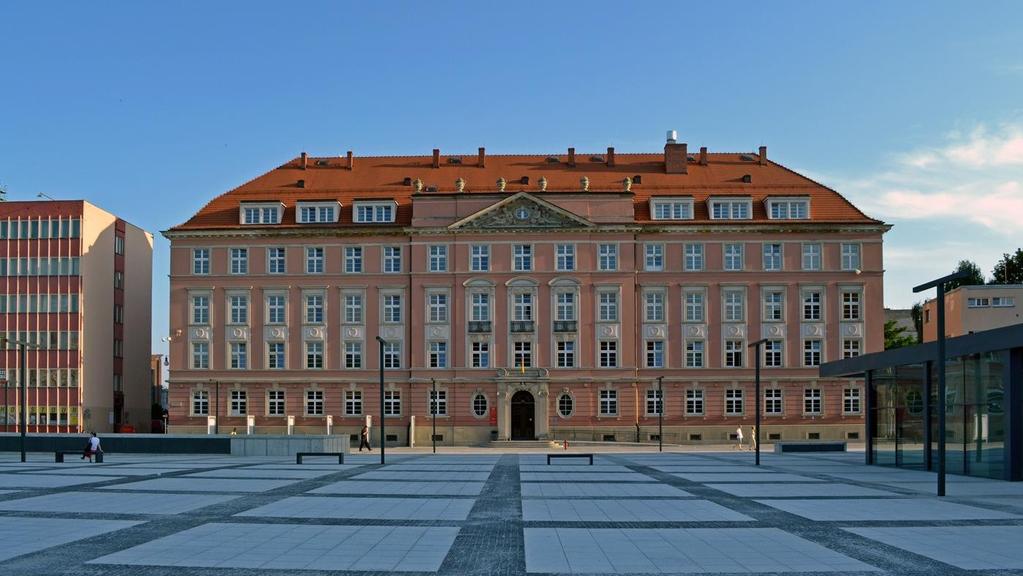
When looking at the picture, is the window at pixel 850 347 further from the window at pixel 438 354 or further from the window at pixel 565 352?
the window at pixel 438 354

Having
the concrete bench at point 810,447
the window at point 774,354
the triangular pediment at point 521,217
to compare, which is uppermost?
the triangular pediment at point 521,217

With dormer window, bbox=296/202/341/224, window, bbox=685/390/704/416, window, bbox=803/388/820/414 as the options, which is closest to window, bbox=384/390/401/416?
dormer window, bbox=296/202/341/224

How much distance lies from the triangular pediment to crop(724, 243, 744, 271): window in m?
9.46

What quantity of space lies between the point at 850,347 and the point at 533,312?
21.4 meters

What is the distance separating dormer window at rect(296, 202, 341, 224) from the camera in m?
74.2

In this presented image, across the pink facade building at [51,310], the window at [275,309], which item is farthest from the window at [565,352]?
the pink facade building at [51,310]

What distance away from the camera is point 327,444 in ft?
165

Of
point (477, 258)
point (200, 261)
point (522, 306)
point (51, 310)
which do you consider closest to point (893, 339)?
point (522, 306)

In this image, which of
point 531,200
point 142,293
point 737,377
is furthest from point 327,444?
point 142,293

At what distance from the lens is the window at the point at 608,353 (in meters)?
72.1

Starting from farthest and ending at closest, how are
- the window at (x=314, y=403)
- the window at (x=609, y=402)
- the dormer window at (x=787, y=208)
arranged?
the window at (x=314, y=403), the dormer window at (x=787, y=208), the window at (x=609, y=402)

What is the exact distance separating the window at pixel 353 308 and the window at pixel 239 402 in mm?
8681

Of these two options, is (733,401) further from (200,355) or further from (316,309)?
(200,355)

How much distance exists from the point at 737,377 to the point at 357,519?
52.7 m
